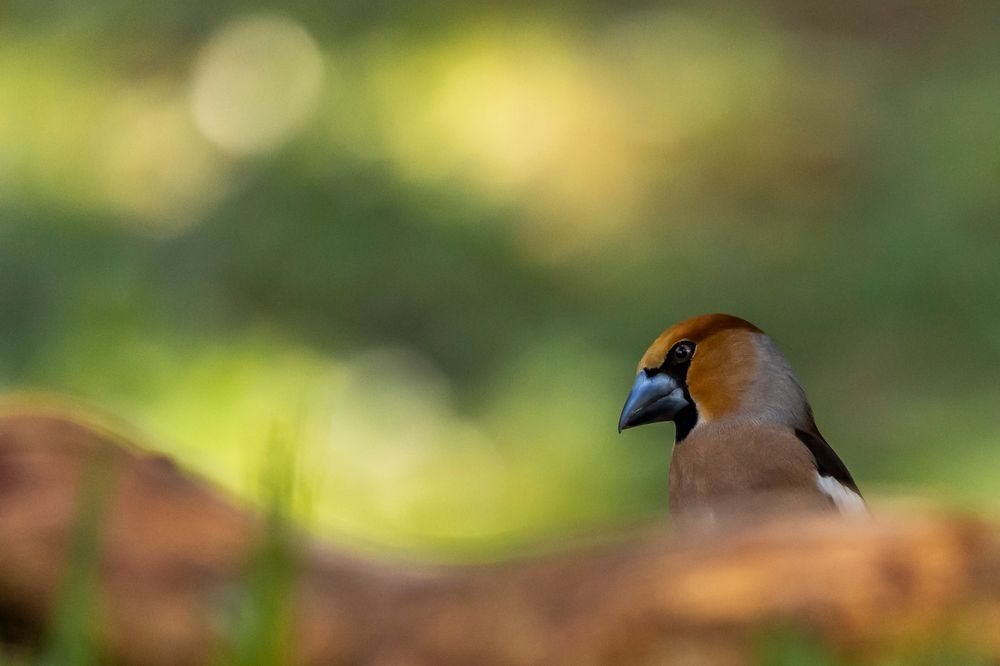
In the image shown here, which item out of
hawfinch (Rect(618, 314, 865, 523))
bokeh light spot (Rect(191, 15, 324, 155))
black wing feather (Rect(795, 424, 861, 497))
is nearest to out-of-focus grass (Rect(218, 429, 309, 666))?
hawfinch (Rect(618, 314, 865, 523))

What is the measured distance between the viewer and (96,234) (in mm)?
5957

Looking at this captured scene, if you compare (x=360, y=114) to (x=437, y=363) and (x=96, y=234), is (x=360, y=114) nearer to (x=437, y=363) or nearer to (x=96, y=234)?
(x=96, y=234)

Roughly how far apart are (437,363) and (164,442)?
1493 mm

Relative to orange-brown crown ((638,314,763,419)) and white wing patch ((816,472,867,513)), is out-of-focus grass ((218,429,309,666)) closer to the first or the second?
white wing patch ((816,472,867,513))

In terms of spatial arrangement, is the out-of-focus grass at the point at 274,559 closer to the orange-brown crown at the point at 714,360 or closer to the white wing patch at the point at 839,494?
the white wing patch at the point at 839,494

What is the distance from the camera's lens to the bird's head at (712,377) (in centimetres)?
236

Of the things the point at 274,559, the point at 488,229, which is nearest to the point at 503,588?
the point at 274,559

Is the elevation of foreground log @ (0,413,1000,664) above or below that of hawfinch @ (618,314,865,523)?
below

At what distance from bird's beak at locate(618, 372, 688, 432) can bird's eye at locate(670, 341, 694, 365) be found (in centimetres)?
3

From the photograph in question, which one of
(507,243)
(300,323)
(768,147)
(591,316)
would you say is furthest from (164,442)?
(768,147)

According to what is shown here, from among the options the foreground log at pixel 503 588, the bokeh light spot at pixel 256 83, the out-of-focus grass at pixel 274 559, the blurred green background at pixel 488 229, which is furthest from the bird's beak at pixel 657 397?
the bokeh light spot at pixel 256 83

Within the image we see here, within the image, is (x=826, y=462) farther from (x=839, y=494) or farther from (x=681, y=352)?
(x=681, y=352)

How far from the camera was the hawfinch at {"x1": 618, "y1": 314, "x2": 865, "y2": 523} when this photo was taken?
7.12 ft

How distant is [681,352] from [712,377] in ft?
0.20
